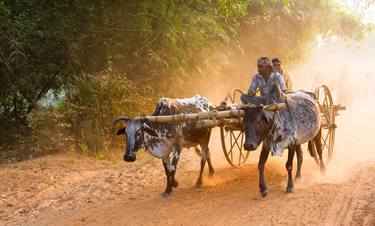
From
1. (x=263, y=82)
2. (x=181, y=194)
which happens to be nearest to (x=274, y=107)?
(x=263, y=82)

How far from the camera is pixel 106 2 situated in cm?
965

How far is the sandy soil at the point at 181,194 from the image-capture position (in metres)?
5.61

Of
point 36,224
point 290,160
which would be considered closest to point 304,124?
point 290,160

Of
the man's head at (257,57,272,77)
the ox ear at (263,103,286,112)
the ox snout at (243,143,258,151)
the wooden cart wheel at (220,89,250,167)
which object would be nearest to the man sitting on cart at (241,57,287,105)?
the man's head at (257,57,272,77)

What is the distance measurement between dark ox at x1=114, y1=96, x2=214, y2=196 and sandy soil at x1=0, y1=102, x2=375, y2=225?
58 centimetres

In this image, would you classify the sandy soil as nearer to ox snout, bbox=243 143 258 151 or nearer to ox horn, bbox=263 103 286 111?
ox snout, bbox=243 143 258 151

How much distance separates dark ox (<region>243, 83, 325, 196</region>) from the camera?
590cm

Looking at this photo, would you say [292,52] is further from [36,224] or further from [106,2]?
[36,224]

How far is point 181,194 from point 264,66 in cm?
231

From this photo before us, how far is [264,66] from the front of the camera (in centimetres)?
652

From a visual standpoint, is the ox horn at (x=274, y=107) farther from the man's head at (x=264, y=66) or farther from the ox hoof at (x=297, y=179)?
the ox hoof at (x=297, y=179)

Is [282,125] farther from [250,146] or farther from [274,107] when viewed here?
[250,146]

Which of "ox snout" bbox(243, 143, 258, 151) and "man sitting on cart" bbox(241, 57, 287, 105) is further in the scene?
"man sitting on cart" bbox(241, 57, 287, 105)

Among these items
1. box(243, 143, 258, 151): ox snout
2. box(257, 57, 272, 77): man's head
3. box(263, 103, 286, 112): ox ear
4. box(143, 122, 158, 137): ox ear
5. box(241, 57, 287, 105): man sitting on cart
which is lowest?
box(243, 143, 258, 151): ox snout
